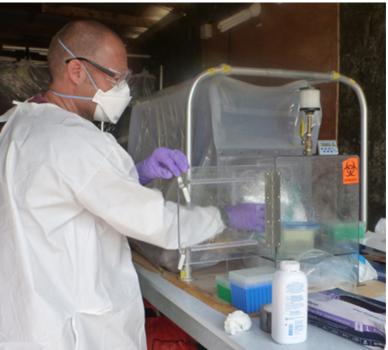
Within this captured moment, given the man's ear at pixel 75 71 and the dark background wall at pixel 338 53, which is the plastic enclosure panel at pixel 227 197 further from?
the dark background wall at pixel 338 53

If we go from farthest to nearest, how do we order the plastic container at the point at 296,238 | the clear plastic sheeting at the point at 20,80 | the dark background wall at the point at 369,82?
the clear plastic sheeting at the point at 20,80
the dark background wall at the point at 369,82
the plastic container at the point at 296,238

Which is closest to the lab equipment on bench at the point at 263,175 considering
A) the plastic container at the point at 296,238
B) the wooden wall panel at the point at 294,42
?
the plastic container at the point at 296,238

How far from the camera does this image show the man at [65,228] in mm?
1038

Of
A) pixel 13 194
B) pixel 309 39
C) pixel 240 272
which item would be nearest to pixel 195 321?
pixel 240 272

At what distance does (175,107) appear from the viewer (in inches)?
67.8

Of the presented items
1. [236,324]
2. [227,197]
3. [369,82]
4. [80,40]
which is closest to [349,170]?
[227,197]

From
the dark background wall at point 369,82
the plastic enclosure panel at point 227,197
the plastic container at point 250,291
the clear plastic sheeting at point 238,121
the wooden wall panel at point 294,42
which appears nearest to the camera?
the plastic container at point 250,291

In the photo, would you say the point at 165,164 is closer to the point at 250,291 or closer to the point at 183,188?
the point at 183,188

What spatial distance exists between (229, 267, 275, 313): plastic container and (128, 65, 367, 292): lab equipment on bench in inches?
6.1

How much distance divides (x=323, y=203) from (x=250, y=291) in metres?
0.41

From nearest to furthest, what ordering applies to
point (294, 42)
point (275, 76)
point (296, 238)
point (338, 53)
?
1. point (296, 238)
2. point (275, 76)
3. point (338, 53)
4. point (294, 42)

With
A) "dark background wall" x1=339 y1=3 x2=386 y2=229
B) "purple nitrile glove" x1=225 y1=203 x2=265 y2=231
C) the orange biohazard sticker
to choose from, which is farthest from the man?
"dark background wall" x1=339 y1=3 x2=386 y2=229

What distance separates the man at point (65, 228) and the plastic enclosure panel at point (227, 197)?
0.14 meters

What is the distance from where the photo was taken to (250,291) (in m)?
1.00
